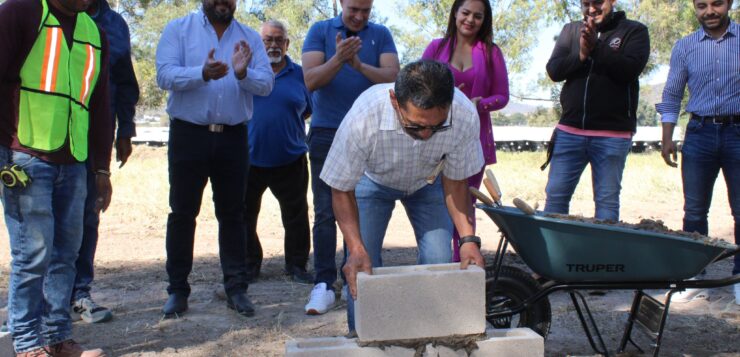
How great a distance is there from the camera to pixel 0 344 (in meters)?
2.91

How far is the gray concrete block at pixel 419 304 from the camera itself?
3049 millimetres

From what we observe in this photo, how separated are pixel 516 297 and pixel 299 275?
7.42 ft

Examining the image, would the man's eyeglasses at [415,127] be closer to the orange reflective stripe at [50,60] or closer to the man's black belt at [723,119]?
the orange reflective stripe at [50,60]

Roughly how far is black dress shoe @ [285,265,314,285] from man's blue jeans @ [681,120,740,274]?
2.62m

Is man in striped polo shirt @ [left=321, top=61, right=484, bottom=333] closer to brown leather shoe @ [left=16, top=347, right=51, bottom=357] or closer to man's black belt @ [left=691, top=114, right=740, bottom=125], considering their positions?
brown leather shoe @ [left=16, top=347, right=51, bottom=357]

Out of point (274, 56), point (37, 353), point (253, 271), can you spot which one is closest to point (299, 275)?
point (253, 271)

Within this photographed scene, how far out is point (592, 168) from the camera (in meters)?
4.90

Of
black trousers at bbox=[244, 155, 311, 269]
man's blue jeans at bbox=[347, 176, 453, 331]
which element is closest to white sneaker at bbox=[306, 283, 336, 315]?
black trousers at bbox=[244, 155, 311, 269]

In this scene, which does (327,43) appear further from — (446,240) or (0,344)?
(0,344)

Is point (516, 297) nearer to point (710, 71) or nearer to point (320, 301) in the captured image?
point (320, 301)

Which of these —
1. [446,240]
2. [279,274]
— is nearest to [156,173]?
[279,274]

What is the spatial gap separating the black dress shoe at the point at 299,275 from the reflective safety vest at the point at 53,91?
2.42 m

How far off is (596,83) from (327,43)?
1.73 metres

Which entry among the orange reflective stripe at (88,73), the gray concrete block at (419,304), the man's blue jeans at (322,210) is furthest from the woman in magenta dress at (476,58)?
the orange reflective stripe at (88,73)
